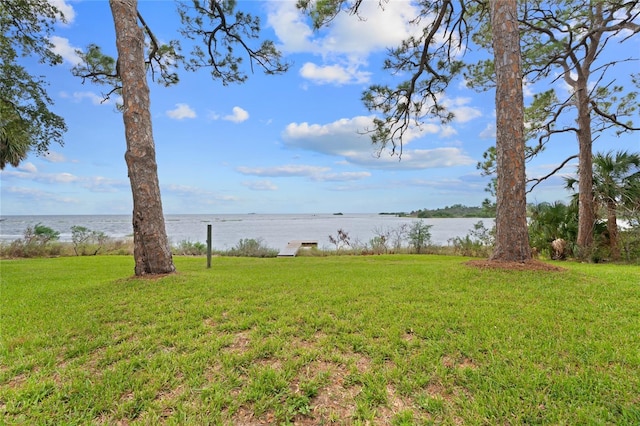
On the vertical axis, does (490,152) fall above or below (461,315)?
above

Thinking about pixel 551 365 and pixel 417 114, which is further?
pixel 417 114

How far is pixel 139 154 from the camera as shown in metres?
5.02

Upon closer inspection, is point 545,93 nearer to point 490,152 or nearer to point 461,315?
point 490,152

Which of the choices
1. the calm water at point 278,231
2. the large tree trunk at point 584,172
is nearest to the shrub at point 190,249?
the calm water at point 278,231

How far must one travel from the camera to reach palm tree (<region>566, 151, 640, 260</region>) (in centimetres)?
817

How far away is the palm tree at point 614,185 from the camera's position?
26.8 feet

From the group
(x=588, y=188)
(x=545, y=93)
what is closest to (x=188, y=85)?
(x=545, y=93)

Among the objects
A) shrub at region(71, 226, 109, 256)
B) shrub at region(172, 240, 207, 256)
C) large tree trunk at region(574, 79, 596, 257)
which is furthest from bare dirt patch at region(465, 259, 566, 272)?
shrub at region(71, 226, 109, 256)

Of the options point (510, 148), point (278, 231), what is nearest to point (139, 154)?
point (510, 148)

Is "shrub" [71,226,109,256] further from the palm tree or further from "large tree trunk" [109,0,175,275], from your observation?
the palm tree

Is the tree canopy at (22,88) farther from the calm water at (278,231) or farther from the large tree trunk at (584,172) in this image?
the large tree trunk at (584,172)

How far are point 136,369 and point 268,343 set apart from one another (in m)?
0.99

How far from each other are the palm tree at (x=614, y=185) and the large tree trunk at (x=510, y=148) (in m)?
5.65

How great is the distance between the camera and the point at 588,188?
8586 millimetres
